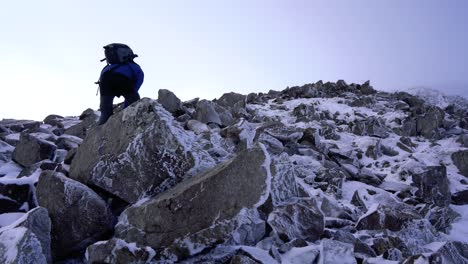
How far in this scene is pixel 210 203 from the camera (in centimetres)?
447

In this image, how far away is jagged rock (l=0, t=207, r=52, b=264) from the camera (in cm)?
390

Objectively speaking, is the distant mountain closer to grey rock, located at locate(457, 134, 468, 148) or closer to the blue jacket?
grey rock, located at locate(457, 134, 468, 148)

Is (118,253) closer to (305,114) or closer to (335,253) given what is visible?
(335,253)

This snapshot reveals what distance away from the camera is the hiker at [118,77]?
6789mm

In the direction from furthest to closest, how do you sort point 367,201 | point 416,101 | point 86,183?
point 416,101 < point 367,201 < point 86,183

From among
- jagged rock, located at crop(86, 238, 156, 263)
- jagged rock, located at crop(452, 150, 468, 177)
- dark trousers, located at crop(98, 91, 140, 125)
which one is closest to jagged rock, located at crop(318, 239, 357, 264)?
jagged rock, located at crop(86, 238, 156, 263)

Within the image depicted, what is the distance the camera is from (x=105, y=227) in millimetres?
5020

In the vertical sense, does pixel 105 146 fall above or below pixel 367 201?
above

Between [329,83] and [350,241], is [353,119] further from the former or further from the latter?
[350,241]

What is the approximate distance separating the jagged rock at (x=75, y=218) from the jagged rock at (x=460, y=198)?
8.33 m

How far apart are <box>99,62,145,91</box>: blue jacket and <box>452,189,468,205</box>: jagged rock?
801 centimetres

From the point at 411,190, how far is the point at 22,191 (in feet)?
27.0

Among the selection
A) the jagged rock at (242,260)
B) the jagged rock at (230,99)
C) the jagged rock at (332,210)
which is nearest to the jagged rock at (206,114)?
the jagged rock at (332,210)

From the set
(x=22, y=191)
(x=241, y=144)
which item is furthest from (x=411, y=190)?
(x=22, y=191)
